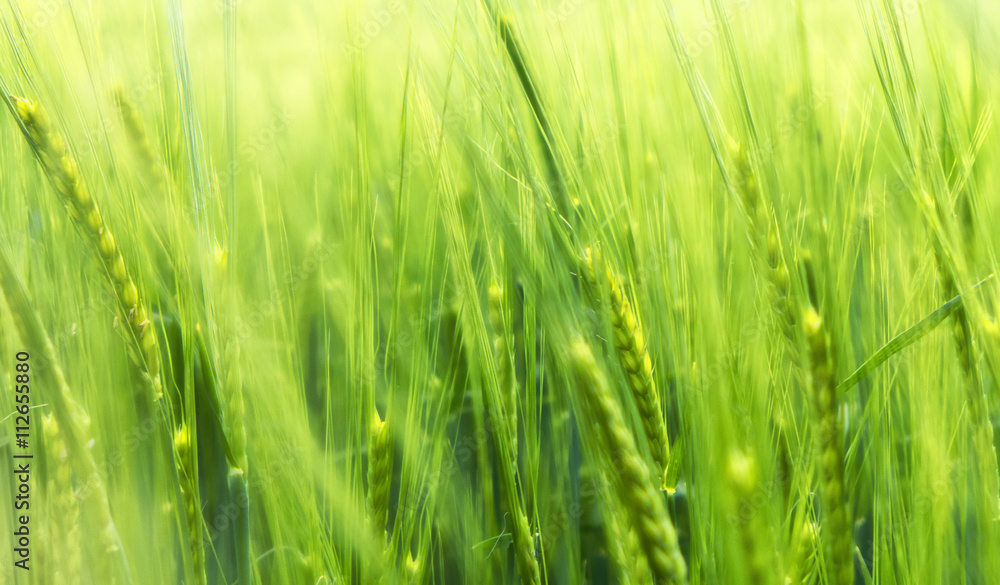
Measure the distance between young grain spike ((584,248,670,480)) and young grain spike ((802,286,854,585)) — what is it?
0.09 metres

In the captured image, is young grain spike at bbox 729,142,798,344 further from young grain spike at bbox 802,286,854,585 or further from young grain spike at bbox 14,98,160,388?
young grain spike at bbox 14,98,160,388

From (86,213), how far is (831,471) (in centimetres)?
52

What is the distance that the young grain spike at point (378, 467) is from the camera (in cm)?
41

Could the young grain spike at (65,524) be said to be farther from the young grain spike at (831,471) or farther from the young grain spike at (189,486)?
the young grain spike at (831,471)

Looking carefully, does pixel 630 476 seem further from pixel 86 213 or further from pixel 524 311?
pixel 86 213

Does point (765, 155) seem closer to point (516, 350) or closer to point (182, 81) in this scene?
A: point (516, 350)

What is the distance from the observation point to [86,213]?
1.37 ft

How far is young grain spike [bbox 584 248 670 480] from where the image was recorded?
13.6 inches

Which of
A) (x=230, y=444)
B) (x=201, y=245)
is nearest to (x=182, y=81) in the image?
(x=201, y=245)

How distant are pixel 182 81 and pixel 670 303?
39 centimetres

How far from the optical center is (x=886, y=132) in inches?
17.8

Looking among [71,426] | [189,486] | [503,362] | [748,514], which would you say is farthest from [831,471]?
[71,426]

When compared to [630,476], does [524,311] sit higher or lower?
higher

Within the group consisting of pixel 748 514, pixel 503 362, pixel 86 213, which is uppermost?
pixel 86 213
